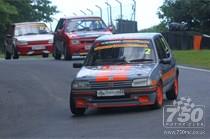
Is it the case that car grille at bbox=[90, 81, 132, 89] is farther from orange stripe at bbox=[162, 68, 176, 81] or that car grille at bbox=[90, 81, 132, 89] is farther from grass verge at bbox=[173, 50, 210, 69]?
grass verge at bbox=[173, 50, 210, 69]

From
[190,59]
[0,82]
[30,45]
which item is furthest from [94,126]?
[30,45]

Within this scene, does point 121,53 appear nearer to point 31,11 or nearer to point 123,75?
point 123,75

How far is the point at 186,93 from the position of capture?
57.8 feet

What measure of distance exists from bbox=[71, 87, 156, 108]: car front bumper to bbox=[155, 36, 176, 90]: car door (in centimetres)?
102

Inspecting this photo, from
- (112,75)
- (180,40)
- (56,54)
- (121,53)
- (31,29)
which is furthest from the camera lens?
(180,40)

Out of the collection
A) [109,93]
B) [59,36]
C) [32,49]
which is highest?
[109,93]

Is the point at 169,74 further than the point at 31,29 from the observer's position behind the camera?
No

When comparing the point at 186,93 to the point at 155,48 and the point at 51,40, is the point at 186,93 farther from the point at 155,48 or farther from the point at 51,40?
the point at 51,40

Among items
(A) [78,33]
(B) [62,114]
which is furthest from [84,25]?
(B) [62,114]

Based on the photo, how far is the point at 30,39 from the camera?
35.3 metres

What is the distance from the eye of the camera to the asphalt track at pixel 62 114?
12727mm

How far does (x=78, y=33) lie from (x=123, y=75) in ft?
53.9

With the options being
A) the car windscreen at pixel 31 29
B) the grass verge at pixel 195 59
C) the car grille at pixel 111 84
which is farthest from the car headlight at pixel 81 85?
the car windscreen at pixel 31 29

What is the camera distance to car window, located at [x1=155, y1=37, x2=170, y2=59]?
53.2ft
